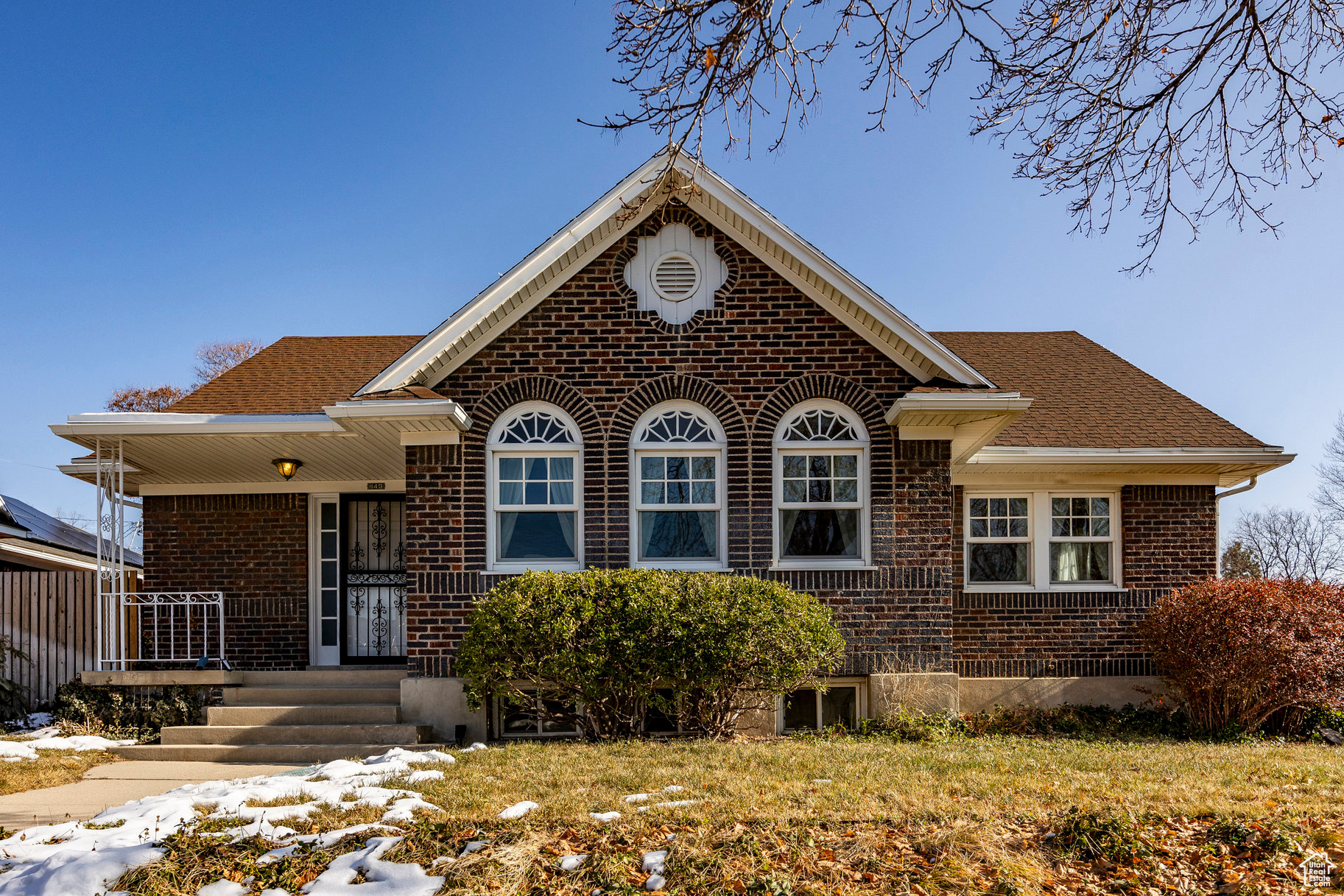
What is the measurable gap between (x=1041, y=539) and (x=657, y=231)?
6.05 meters

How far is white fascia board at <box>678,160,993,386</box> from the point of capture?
30.3ft

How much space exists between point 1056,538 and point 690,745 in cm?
600

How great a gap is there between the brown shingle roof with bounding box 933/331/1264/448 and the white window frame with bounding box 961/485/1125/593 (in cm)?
71

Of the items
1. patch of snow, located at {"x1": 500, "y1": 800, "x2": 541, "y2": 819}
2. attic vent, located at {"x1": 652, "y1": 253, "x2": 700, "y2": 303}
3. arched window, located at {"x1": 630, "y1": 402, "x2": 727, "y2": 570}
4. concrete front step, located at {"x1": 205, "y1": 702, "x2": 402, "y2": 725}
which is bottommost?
Result: concrete front step, located at {"x1": 205, "y1": 702, "x2": 402, "y2": 725}

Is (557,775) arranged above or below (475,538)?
below

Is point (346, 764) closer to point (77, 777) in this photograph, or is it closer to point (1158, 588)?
point (77, 777)

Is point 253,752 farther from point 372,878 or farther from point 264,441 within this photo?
point 372,878

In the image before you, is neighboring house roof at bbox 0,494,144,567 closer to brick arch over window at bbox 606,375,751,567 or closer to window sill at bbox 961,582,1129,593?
brick arch over window at bbox 606,375,751,567

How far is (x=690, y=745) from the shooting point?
301 inches

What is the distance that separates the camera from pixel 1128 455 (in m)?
10.7

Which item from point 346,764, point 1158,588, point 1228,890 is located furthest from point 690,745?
point 1158,588

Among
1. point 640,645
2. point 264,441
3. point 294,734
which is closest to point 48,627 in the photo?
point 264,441

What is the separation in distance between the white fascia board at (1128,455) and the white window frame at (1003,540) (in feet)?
2.57

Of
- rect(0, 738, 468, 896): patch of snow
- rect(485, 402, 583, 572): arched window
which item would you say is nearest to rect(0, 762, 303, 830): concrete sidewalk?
rect(0, 738, 468, 896): patch of snow
